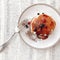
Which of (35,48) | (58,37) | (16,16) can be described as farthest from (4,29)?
(58,37)

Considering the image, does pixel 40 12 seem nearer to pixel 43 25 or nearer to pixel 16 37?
pixel 43 25

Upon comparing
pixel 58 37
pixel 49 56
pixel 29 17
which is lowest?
pixel 49 56

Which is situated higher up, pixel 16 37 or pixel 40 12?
pixel 40 12

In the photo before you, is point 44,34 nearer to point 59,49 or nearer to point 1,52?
point 59,49

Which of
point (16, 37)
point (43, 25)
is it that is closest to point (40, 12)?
point (43, 25)

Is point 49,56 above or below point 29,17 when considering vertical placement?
below
